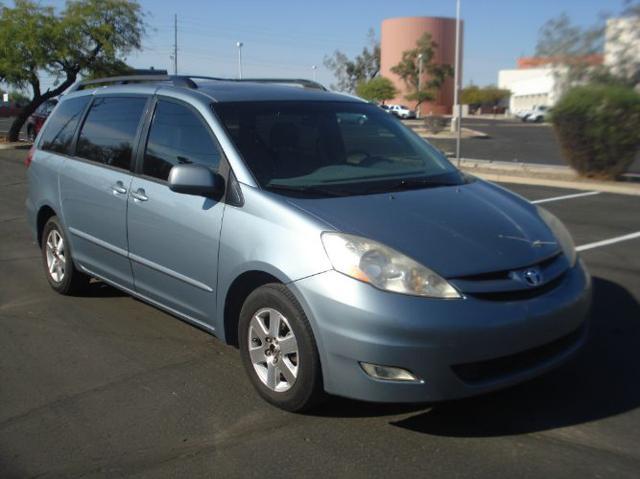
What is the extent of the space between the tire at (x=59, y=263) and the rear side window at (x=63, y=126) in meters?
0.65

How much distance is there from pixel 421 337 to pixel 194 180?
1691 millimetres

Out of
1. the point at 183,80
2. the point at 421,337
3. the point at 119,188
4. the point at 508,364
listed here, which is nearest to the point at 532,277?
the point at 508,364

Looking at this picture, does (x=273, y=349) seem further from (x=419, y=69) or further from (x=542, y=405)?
(x=419, y=69)

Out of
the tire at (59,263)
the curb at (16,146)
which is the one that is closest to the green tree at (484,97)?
the curb at (16,146)

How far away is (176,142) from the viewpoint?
4.91 m

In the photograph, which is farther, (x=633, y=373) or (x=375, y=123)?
(x=375, y=123)

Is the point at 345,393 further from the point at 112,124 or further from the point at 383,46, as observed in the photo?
the point at 383,46

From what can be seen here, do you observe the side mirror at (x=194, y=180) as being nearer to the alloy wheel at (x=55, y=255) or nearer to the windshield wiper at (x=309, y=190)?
the windshield wiper at (x=309, y=190)

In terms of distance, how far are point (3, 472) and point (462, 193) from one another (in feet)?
9.80

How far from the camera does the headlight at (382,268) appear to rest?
3.52 meters

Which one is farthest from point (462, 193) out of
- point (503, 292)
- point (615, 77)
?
point (615, 77)

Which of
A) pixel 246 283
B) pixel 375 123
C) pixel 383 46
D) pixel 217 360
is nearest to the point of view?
pixel 246 283

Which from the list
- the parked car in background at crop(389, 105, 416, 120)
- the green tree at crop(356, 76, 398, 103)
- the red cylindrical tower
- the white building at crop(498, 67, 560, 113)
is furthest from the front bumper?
the white building at crop(498, 67, 560, 113)

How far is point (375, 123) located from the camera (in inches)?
212
